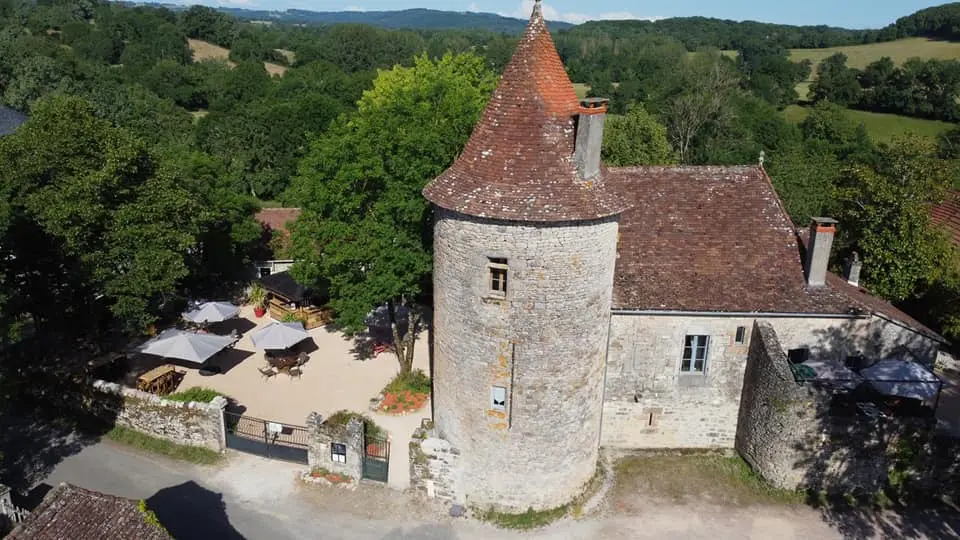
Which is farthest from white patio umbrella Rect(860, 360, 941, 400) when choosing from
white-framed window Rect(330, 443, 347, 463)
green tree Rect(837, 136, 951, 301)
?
white-framed window Rect(330, 443, 347, 463)

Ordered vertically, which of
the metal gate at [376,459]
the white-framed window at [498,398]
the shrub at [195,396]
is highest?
the white-framed window at [498,398]

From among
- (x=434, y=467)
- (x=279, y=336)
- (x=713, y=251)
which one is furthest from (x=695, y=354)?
(x=279, y=336)

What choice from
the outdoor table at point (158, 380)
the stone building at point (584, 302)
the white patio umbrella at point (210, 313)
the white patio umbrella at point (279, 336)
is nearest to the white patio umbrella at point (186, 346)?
the outdoor table at point (158, 380)

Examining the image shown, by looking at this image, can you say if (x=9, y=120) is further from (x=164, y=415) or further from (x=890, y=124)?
(x=890, y=124)

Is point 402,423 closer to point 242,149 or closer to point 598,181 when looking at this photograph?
point 598,181

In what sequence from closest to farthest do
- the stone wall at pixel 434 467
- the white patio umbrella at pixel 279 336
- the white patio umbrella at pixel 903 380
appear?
the stone wall at pixel 434 467 → the white patio umbrella at pixel 903 380 → the white patio umbrella at pixel 279 336

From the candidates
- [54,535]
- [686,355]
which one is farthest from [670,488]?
[54,535]

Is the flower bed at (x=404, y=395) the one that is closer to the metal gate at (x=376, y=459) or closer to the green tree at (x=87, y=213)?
the metal gate at (x=376, y=459)
